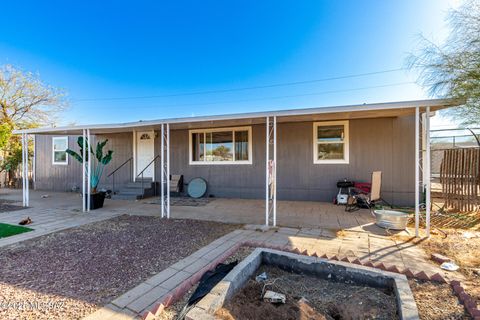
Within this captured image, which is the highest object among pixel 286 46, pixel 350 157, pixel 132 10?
pixel 132 10

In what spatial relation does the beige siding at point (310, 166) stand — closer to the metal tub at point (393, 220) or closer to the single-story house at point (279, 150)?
the single-story house at point (279, 150)

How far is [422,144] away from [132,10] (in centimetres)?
1076

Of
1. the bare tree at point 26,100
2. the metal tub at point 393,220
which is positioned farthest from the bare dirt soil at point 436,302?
the bare tree at point 26,100

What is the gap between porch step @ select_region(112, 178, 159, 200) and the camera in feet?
27.1

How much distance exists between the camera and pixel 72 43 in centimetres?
1077

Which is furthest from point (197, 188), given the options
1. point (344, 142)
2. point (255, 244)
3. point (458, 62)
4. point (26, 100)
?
point (26, 100)

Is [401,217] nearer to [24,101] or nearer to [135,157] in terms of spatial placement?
[135,157]

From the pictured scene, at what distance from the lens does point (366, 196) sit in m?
5.94

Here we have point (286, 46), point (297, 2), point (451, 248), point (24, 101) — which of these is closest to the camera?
point (451, 248)

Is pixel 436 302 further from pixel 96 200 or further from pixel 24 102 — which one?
pixel 24 102

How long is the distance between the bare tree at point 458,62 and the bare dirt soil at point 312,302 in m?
3.73

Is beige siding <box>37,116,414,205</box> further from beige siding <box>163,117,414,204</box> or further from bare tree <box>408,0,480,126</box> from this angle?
bare tree <box>408,0,480,126</box>

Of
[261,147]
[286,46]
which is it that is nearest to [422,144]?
[261,147]

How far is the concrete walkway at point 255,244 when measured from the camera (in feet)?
6.82
